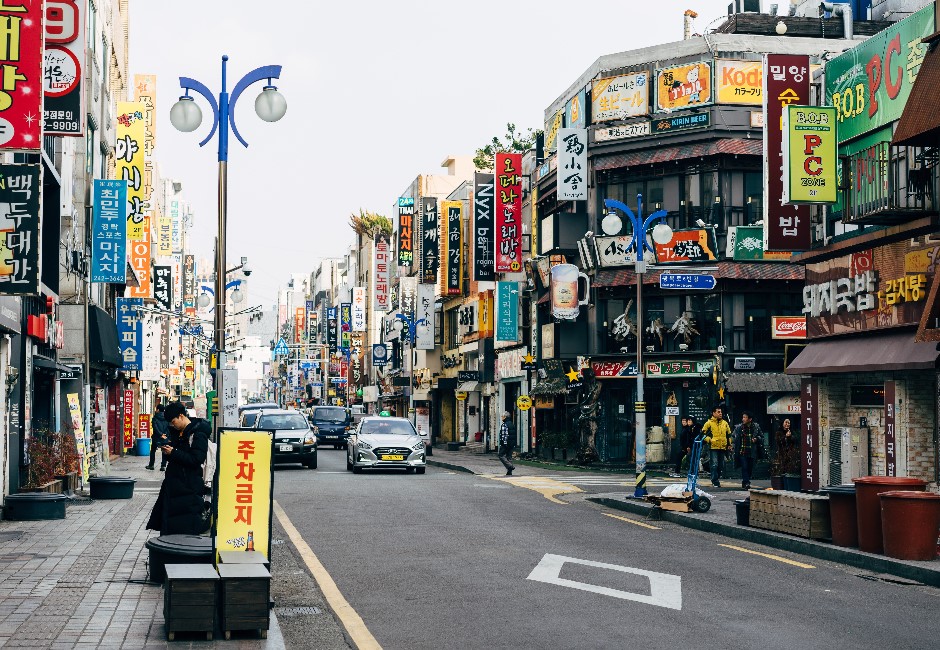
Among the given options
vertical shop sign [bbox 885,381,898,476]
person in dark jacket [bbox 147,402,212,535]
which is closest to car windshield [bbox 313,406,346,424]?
vertical shop sign [bbox 885,381,898,476]

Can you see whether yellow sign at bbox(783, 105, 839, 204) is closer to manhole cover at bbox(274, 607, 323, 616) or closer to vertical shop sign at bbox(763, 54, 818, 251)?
vertical shop sign at bbox(763, 54, 818, 251)

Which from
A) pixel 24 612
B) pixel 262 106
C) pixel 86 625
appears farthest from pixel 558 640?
pixel 262 106

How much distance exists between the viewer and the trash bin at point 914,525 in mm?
14312

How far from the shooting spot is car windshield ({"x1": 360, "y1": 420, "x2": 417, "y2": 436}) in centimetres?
3472

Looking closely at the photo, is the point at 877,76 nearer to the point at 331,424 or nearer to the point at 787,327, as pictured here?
the point at 787,327

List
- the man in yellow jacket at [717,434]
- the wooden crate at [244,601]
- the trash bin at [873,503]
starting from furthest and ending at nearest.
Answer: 1. the man in yellow jacket at [717,434]
2. the trash bin at [873,503]
3. the wooden crate at [244,601]

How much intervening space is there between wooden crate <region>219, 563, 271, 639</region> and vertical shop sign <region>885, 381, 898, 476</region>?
15.4m

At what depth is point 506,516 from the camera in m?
20.8

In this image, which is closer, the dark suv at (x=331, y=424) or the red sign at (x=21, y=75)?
the red sign at (x=21, y=75)

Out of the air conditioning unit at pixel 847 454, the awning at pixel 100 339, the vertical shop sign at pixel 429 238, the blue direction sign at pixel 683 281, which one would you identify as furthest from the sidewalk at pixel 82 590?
the vertical shop sign at pixel 429 238

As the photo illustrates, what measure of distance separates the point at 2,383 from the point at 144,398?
56.5 meters

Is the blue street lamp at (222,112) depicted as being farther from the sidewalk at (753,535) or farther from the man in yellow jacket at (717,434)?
the man in yellow jacket at (717,434)

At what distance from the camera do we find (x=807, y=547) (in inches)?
634

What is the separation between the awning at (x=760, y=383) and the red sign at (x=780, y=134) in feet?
51.7
